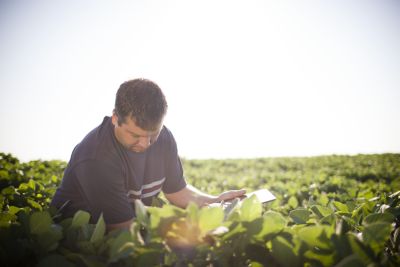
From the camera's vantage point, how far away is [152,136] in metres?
2.38

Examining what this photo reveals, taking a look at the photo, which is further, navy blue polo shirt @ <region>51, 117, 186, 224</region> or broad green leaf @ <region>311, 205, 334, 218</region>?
navy blue polo shirt @ <region>51, 117, 186, 224</region>

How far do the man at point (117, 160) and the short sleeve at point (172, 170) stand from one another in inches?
17.7

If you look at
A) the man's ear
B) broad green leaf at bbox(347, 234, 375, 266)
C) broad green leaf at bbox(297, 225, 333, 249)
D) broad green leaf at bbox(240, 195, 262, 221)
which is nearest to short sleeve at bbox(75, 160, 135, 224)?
the man's ear

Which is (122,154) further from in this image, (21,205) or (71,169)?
(21,205)

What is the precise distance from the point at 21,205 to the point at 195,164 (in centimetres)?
1287

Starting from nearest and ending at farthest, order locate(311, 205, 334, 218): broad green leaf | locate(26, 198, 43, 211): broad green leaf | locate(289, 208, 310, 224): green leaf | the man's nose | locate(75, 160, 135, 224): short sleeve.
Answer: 1. locate(289, 208, 310, 224): green leaf
2. locate(311, 205, 334, 218): broad green leaf
3. locate(75, 160, 135, 224): short sleeve
4. the man's nose
5. locate(26, 198, 43, 211): broad green leaf

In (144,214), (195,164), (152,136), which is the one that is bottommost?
(195,164)

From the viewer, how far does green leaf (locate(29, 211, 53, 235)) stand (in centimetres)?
141

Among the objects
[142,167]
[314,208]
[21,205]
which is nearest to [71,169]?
[142,167]

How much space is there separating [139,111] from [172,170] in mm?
1151

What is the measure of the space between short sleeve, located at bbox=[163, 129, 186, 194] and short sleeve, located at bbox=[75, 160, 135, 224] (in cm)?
101

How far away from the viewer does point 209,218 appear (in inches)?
47.2

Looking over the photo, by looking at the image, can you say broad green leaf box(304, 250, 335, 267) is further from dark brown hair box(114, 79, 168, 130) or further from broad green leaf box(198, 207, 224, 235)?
dark brown hair box(114, 79, 168, 130)

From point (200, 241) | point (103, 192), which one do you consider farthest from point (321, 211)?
point (103, 192)
